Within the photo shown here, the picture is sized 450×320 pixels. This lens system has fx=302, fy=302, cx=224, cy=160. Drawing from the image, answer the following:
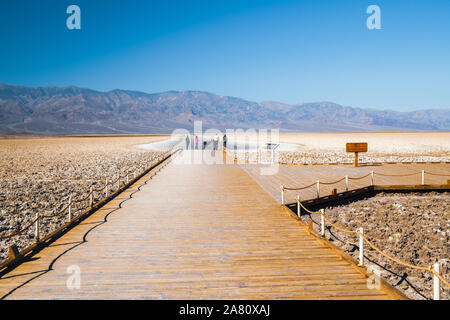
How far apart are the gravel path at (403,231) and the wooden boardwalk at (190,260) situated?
2.27 metres

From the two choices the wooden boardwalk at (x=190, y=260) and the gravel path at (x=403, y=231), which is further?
the gravel path at (x=403, y=231)

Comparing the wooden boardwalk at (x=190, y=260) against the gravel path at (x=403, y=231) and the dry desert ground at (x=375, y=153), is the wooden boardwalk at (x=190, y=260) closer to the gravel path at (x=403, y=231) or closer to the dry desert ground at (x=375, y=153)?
the gravel path at (x=403, y=231)

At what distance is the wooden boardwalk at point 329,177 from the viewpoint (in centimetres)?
1371

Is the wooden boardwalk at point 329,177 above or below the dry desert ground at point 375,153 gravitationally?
below

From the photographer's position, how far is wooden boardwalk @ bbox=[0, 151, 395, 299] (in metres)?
5.12

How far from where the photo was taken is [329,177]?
55.9 feet

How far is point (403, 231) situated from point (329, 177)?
672 centimetres

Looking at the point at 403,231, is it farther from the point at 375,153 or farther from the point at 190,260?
the point at 375,153

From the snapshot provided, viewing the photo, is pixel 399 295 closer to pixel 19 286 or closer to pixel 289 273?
pixel 289 273

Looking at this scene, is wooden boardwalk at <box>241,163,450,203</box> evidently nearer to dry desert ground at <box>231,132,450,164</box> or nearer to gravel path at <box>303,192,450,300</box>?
gravel path at <box>303,192,450,300</box>

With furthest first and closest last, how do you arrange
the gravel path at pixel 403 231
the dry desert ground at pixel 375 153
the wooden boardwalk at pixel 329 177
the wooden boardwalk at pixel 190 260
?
1. the dry desert ground at pixel 375 153
2. the wooden boardwalk at pixel 329 177
3. the gravel path at pixel 403 231
4. the wooden boardwalk at pixel 190 260

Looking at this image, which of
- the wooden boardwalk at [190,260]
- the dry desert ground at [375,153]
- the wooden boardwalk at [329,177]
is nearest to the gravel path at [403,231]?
the wooden boardwalk at [329,177]

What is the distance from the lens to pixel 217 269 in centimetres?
589
